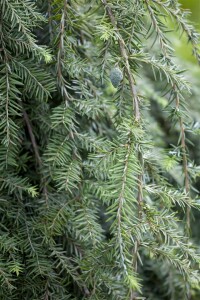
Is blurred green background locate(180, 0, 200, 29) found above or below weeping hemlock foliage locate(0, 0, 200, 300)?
below

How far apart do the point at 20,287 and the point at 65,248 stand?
3.4 inches

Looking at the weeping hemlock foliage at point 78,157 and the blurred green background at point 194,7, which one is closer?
the weeping hemlock foliage at point 78,157

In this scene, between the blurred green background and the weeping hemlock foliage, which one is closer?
the weeping hemlock foliage

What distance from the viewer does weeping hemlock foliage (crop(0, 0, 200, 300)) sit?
1.58 ft

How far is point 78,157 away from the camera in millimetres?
562

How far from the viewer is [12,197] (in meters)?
0.58

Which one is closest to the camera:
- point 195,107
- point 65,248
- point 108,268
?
point 108,268

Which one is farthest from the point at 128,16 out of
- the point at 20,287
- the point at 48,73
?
the point at 20,287

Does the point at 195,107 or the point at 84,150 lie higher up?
the point at 84,150

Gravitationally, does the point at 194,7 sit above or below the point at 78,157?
below

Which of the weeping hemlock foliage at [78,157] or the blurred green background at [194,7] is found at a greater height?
the weeping hemlock foliage at [78,157]

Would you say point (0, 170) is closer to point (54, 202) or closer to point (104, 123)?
point (54, 202)

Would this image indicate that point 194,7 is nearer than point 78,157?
No

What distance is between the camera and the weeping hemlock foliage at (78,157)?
0.48 m
